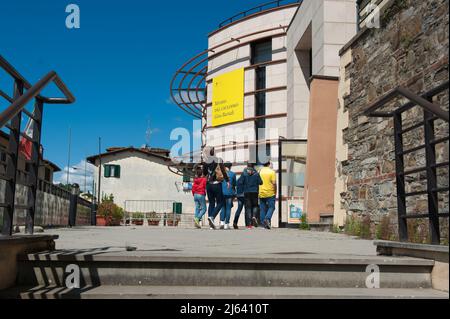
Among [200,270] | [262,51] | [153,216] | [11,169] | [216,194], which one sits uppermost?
[262,51]

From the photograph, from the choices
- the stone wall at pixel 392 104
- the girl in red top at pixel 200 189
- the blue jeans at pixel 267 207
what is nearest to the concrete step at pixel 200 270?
the stone wall at pixel 392 104

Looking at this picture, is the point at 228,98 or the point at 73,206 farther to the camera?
the point at 228,98

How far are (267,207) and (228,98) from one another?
24.1m

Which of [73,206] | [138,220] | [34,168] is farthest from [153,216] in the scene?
[34,168]

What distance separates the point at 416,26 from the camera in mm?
7066

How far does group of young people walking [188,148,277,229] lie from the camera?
12148 mm

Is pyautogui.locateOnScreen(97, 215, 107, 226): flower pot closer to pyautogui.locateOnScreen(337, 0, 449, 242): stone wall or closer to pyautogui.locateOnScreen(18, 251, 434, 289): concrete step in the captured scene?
pyautogui.locateOnScreen(337, 0, 449, 242): stone wall

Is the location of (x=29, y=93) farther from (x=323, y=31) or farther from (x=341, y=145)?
(x=323, y=31)

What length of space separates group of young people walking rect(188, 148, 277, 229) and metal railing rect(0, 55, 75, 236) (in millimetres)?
7220

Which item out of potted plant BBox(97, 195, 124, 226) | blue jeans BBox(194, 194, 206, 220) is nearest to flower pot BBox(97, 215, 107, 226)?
potted plant BBox(97, 195, 124, 226)

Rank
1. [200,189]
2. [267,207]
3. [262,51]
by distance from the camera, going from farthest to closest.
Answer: [262,51]
[267,207]
[200,189]

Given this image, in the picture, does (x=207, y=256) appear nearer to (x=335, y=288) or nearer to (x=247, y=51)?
(x=335, y=288)

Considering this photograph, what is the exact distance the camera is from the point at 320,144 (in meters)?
13.4

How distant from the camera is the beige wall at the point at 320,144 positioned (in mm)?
13219
